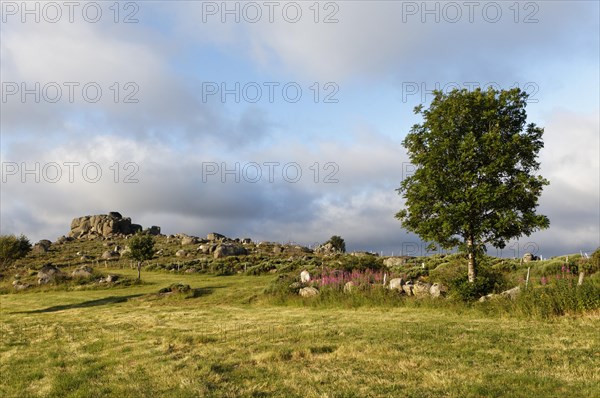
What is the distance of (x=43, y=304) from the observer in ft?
95.6

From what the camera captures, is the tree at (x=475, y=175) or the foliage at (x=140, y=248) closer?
the tree at (x=475, y=175)

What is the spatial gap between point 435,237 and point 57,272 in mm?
36604

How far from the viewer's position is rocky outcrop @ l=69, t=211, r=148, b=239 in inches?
5251

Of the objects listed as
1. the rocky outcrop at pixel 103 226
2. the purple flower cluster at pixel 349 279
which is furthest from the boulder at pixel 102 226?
the purple flower cluster at pixel 349 279

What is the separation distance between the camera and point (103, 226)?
445 ft

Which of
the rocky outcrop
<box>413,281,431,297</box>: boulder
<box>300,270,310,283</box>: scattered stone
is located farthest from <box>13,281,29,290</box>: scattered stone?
the rocky outcrop

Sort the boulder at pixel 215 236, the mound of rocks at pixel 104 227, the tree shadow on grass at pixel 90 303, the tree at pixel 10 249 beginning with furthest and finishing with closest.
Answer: the mound of rocks at pixel 104 227
the boulder at pixel 215 236
the tree at pixel 10 249
the tree shadow on grass at pixel 90 303

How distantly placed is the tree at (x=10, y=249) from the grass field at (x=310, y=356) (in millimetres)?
28251

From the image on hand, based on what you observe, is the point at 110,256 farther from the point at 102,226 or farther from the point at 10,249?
the point at 102,226

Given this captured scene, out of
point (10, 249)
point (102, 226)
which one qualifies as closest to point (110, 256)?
point (10, 249)

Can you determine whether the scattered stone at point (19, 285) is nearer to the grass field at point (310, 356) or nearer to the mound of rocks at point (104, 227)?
the grass field at point (310, 356)

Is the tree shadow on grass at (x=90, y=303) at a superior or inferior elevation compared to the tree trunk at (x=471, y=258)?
inferior

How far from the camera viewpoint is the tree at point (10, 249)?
140 ft

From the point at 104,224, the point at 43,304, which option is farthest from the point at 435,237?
the point at 104,224
